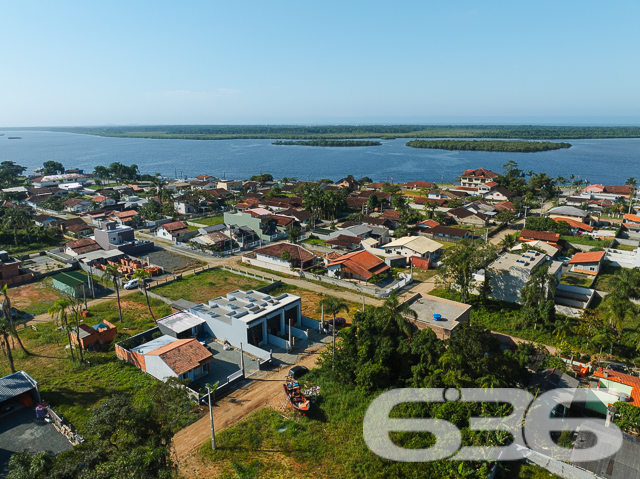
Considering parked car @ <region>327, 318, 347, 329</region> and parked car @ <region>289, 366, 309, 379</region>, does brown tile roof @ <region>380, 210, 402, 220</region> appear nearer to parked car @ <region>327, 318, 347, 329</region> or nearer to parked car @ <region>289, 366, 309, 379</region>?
parked car @ <region>327, 318, 347, 329</region>

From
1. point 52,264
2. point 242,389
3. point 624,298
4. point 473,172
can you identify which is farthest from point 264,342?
point 473,172

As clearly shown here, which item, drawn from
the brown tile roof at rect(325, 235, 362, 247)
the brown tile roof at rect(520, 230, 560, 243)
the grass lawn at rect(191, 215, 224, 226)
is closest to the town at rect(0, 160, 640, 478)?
the brown tile roof at rect(520, 230, 560, 243)

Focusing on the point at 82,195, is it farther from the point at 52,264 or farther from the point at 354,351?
the point at 354,351

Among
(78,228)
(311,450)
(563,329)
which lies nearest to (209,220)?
(78,228)

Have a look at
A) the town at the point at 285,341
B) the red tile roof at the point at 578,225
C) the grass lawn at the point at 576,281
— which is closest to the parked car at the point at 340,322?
the town at the point at 285,341

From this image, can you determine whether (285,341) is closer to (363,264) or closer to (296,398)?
(296,398)

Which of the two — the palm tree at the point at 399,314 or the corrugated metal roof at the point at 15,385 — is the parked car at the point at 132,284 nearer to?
the corrugated metal roof at the point at 15,385
